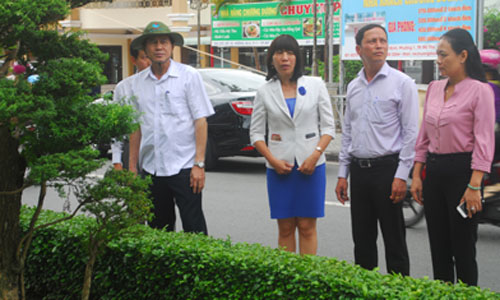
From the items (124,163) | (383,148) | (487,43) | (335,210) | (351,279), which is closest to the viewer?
(351,279)

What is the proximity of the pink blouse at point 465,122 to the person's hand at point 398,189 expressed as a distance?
311 mm

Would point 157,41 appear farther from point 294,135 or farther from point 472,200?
point 472,200

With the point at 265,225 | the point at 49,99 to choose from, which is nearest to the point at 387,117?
the point at 49,99

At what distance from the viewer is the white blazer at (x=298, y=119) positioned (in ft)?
14.7

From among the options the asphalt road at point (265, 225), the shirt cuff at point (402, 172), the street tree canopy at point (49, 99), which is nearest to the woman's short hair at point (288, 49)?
the shirt cuff at point (402, 172)

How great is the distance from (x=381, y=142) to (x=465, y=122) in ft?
2.04

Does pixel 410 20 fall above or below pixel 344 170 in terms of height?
above

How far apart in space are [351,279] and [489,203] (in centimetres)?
342

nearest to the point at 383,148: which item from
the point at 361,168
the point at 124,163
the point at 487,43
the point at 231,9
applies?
the point at 361,168

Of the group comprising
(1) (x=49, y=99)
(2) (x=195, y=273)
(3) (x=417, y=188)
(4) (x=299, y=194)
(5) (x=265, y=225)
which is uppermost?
(1) (x=49, y=99)

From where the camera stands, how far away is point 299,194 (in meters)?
4.52

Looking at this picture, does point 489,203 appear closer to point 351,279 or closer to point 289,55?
point 289,55

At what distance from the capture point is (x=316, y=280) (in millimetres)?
3109

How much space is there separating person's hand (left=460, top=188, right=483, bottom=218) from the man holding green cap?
5.40ft
